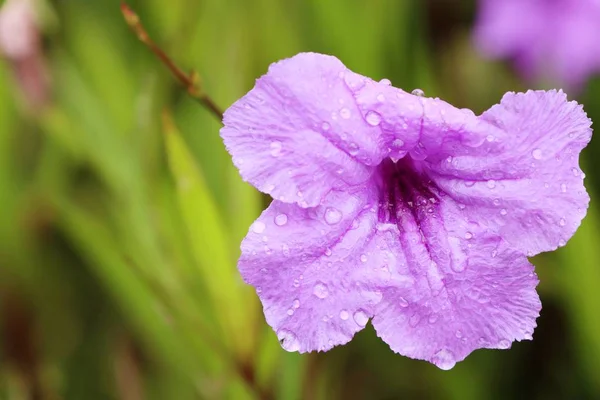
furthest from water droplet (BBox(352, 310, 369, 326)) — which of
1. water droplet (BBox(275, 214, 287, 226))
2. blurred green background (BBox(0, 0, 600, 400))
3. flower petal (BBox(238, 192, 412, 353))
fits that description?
blurred green background (BBox(0, 0, 600, 400))

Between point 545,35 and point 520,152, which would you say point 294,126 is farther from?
point 545,35

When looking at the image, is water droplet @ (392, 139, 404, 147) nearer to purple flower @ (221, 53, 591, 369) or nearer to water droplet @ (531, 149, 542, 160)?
purple flower @ (221, 53, 591, 369)

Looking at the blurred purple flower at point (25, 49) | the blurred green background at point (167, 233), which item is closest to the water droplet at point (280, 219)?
the blurred green background at point (167, 233)

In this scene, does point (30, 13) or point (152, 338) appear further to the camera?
point (30, 13)

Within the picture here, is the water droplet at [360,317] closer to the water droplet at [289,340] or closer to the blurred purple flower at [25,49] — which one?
the water droplet at [289,340]

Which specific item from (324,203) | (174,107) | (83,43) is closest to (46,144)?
(83,43)

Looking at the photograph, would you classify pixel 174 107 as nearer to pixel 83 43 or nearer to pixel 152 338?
pixel 83 43

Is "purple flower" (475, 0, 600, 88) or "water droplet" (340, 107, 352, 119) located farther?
"purple flower" (475, 0, 600, 88)
